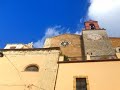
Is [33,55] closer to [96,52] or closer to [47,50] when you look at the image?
[47,50]

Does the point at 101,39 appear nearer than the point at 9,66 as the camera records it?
No

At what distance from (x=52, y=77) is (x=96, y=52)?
13399 mm

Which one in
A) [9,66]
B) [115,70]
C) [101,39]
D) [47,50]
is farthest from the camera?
[101,39]

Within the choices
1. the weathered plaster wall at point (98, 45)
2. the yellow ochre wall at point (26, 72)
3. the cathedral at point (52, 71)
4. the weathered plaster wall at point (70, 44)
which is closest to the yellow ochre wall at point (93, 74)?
the cathedral at point (52, 71)

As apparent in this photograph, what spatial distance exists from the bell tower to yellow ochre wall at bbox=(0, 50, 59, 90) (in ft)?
32.9

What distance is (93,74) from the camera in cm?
1523

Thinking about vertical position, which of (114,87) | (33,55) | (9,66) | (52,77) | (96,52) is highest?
(96,52)

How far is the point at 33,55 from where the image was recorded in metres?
17.9

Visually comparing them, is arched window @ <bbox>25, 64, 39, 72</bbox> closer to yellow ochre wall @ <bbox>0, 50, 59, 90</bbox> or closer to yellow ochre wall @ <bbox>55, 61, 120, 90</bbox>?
yellow ochre wall @ <bbox>0, 50, 59, 90</bbox>

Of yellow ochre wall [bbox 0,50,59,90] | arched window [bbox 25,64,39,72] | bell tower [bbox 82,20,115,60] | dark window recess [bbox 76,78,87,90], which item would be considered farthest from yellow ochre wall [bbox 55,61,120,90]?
bell tower [bbox 82,20,115,60]

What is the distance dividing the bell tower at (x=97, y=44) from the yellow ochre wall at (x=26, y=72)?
1002cm

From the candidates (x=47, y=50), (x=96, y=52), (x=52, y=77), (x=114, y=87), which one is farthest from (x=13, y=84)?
(x=96, y=52)

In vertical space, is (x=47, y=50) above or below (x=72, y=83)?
above

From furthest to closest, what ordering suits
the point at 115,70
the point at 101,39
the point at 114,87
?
1. the point at 101,39
2. the point at 115,70
3. the point at 114,87
